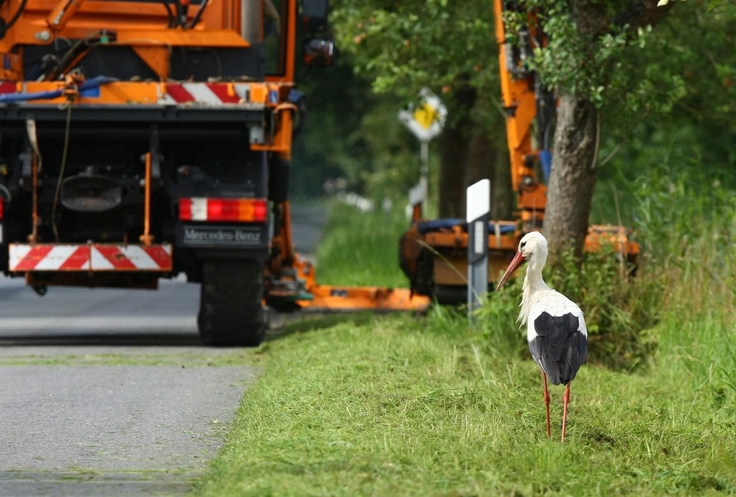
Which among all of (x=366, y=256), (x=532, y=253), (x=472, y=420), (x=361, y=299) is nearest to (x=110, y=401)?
(x=472, y=420)

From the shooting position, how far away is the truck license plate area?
481 inches

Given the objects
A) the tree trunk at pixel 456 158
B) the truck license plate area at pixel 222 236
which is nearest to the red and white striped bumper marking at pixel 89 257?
the truck license plate area at pixel 222 236

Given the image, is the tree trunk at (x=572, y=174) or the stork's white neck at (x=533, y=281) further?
the tree trunk at (x=572, y=174)

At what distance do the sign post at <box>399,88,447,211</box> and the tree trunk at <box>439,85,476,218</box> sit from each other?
0.73ft

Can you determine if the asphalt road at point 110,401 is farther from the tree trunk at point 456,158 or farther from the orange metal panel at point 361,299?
the tree trunk at point 456,158

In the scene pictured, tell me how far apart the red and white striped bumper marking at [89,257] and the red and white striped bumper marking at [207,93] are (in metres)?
1.12

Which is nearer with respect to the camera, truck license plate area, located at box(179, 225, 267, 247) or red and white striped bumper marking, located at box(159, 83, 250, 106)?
red and white striped bumper marking, located at box(159, 83, 250, 106)

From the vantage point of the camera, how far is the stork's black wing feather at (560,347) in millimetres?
7430

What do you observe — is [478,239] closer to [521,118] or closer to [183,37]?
[521,118]

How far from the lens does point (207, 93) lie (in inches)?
479

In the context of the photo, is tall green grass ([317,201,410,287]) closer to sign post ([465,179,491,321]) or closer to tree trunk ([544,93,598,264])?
sign post ([465,179,491,321])

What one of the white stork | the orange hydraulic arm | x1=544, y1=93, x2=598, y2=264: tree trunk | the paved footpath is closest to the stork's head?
the white stork

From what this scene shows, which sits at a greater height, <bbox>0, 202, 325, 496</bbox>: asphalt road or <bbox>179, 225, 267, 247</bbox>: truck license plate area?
<bbox>179, 225, 267, 247</bbox>: truck license plate area

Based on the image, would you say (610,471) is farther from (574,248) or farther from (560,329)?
(574,248)
